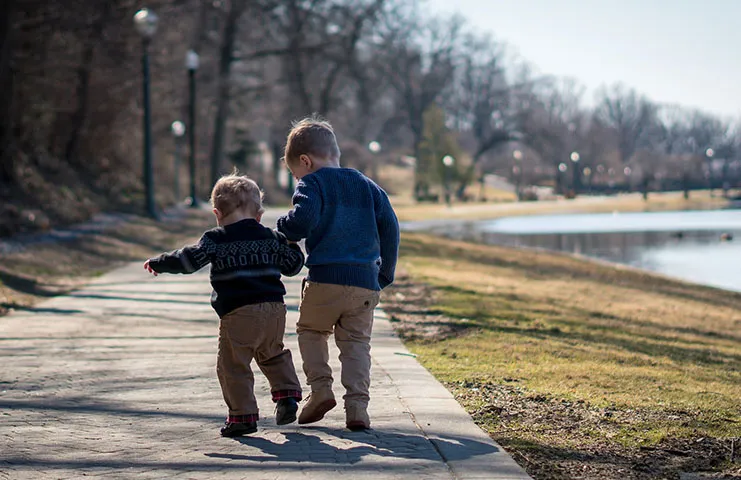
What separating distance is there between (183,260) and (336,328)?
0.87 meters

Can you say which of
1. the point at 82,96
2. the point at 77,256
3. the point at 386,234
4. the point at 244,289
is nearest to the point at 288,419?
the point at 244,289

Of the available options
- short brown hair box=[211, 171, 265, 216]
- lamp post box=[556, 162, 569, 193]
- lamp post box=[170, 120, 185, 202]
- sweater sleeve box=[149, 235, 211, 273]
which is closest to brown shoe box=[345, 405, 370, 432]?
sweater sleeve box=[149, 235, 211, 273]

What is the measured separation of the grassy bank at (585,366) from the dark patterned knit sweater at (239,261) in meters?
1.34

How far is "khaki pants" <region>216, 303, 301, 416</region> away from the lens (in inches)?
190

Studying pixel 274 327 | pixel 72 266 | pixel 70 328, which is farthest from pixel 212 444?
pixel 72 266

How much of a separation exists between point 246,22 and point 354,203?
33298mm

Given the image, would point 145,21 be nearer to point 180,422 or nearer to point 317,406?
point 180,422

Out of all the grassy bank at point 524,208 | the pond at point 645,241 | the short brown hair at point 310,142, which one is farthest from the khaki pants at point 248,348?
the grassy bank at point 524,208

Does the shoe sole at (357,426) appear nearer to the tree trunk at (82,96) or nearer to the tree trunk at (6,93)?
the tree trunk at (6,93)

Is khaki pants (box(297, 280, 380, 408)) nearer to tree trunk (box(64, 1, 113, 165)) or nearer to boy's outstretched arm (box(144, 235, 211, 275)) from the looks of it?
boy's outstretched arm (box(144, 235, 211, 275))

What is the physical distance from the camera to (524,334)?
8617mm

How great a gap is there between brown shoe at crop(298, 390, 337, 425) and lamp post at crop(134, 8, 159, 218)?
17124mm

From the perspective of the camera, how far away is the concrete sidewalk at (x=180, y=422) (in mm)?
4125

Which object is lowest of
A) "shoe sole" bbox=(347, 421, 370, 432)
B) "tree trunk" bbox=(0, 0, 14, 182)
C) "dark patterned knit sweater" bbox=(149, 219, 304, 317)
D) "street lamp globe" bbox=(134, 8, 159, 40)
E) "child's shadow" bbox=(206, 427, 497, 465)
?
"child's shadow" bbox=(206, 427, 497, 465)
